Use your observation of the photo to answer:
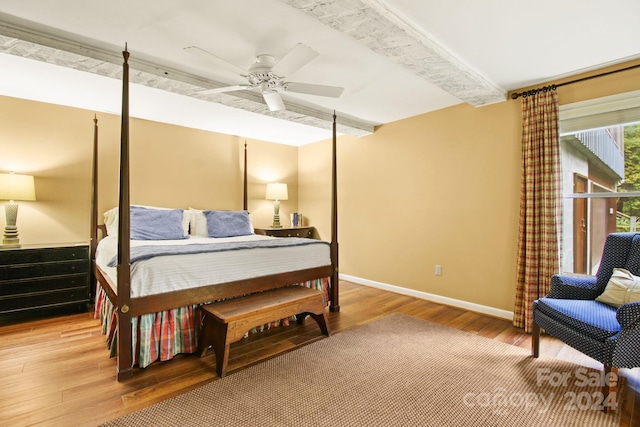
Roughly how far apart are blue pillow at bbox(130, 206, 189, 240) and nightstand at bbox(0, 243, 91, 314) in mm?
526

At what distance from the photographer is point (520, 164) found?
3.08 metres

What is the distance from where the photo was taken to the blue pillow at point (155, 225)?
3.54 meters

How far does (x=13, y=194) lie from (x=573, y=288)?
16.8 feet

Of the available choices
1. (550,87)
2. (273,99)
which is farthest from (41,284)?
(550,87)

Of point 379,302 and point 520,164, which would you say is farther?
point 379,302

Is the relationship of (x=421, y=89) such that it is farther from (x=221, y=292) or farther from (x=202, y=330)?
(x=202, y=330)

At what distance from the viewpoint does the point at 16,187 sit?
10.3 ft

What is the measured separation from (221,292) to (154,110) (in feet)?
8.62

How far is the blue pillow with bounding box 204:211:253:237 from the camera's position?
4.14m

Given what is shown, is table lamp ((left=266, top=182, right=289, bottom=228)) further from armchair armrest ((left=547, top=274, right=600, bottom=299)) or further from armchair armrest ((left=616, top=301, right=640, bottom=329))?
armchair armrest ((left=616, top=301, right=640, bottom=329))

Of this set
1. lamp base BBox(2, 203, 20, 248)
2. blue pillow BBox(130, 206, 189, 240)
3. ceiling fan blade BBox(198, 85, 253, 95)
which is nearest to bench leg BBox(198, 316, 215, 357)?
blue pillow BBox(130, 206, 189, 240)

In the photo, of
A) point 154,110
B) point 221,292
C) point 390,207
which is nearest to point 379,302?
point 390,207

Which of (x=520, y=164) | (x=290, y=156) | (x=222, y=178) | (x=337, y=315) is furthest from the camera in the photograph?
(x=290, y=156)

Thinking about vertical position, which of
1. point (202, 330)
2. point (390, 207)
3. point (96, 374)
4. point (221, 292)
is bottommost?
point (96, 374)
